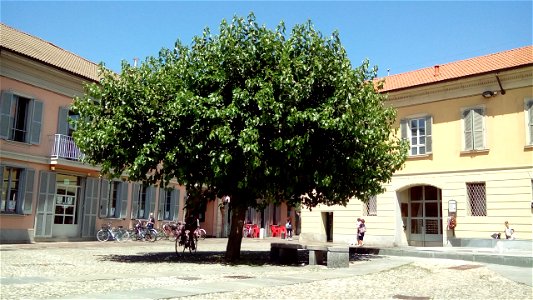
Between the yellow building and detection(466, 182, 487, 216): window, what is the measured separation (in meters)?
0.04

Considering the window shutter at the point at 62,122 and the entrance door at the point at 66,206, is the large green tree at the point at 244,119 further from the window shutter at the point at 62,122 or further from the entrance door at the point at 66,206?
the entrance door at the point at 66,206

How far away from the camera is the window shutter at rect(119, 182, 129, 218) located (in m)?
27.9

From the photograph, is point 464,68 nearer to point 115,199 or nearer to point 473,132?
point 473,132

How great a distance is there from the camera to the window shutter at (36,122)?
23016 mm

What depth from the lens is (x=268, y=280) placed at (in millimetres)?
10586

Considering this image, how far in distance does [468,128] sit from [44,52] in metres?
20.6

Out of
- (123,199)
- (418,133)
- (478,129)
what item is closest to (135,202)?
(123,199)

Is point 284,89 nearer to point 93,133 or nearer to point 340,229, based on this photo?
point 93,133

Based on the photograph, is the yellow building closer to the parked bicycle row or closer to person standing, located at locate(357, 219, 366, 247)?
person standing, located at locate(357, 219, 366, 247)

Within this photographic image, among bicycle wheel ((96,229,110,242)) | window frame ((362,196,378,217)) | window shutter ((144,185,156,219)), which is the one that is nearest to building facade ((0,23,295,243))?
bicycle wheel ((96,229,110,242))

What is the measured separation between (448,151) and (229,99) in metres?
13.3

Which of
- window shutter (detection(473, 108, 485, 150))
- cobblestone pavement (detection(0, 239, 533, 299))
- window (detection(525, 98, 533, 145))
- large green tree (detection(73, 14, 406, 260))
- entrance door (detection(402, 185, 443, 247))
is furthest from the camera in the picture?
entrance door (detection(402, 185, 443, 247))

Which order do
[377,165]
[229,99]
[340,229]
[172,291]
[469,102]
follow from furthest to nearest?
[340,229], [469,102], [377,165], [229,99], [172,291]

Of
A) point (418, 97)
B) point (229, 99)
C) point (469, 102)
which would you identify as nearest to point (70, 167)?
point (229, 99)
